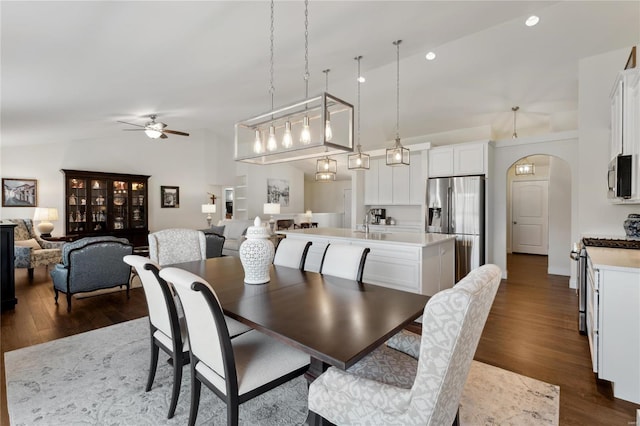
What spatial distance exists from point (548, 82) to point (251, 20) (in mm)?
4528

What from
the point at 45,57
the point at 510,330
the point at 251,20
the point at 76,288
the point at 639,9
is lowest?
the point at 510,330

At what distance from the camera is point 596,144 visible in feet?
13.0

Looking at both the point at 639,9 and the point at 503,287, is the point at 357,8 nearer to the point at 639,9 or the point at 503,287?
the point at 639,9

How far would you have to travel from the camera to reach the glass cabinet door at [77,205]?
6.40 metres

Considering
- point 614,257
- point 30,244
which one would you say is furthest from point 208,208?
point 614,257

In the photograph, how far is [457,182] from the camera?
521cm

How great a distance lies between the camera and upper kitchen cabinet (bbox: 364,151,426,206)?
5.96m

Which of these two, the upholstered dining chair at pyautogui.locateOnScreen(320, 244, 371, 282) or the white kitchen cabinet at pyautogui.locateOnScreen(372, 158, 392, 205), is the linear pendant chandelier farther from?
the white kitchen cabinet at pyautogui.locateOnScreen(372, 158, 392, 205)

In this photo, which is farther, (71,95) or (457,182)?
(457,182)

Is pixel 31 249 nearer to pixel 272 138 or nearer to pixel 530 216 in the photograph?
pixel 272 138

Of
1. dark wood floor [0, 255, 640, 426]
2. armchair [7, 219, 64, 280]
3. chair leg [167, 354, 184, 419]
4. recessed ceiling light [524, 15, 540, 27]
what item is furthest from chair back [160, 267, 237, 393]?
armchair [7, 219, 64, 280]

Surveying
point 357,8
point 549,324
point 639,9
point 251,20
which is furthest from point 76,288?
point 639,9

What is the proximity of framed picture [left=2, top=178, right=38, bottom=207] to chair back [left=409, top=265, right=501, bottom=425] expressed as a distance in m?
8.02

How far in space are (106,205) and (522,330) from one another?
8.03 m
